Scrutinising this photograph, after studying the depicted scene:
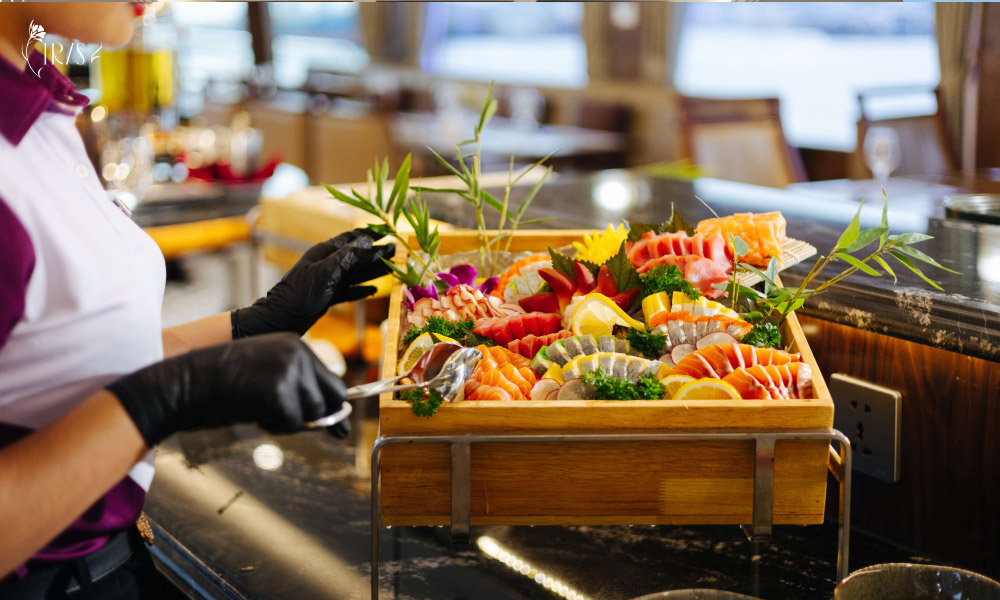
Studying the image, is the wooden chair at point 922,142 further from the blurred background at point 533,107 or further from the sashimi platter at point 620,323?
the sashimi platter at point 620,323

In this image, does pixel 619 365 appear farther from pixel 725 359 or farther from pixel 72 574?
pixel 72 574

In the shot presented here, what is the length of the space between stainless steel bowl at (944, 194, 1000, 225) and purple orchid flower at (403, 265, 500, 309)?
931 millimetres

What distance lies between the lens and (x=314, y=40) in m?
8.98

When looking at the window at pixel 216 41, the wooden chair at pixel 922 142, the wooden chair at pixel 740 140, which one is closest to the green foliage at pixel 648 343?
the wooden chair at pixel 740 140

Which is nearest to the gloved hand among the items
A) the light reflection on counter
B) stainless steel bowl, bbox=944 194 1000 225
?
the light reflection on counter

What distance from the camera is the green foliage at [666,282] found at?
0.98 metres

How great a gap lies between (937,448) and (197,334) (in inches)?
35.2

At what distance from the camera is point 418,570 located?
1.08 m

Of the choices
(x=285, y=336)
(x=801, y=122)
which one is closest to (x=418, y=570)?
(x=285, y=336)

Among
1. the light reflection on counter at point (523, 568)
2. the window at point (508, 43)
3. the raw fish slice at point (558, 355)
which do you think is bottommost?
the light reflection on counter at point (523, 568)

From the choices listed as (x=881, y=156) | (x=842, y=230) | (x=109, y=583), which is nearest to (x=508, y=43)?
(x=881, y=156)

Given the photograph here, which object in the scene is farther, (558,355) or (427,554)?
(427,554)

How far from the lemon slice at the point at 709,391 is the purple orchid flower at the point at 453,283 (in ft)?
1.17

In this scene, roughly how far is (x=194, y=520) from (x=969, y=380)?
3.25ft
